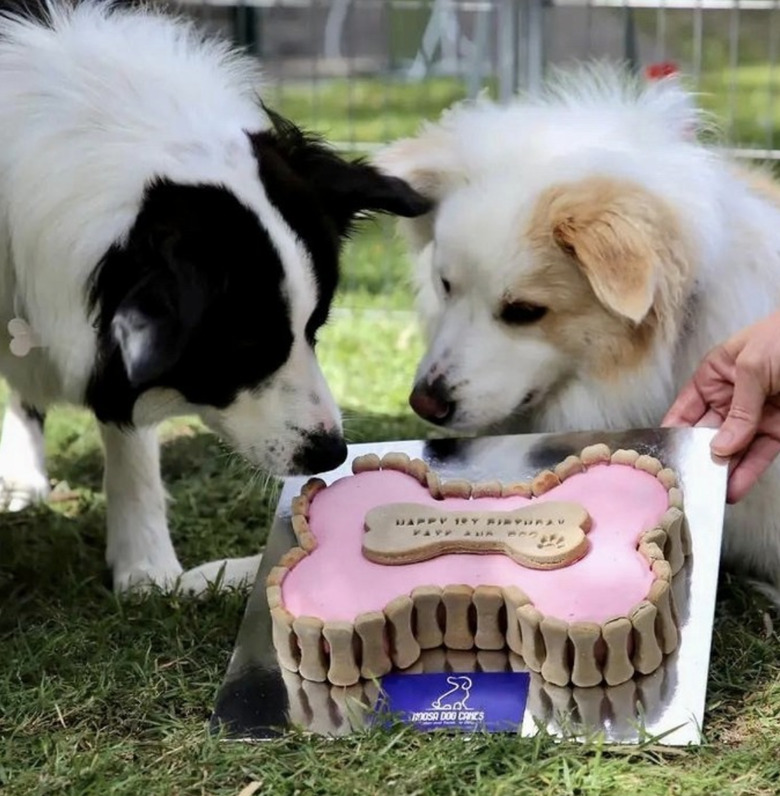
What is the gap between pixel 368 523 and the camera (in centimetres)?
194

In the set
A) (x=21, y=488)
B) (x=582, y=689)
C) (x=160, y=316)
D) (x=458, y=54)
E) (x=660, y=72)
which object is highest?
(x=660, y=72)

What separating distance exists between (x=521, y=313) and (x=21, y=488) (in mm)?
1226

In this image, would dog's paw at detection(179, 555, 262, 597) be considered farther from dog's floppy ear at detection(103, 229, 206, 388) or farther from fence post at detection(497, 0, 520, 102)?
fence post at detection(497, 0, 520, 102)

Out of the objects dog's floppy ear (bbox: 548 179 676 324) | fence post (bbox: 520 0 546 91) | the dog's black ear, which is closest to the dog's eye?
dog's floppy ear (bbox: 548 179 676 324)

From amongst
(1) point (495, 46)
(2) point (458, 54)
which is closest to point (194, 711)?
(1) point (495, 46)

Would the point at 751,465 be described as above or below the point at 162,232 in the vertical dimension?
below

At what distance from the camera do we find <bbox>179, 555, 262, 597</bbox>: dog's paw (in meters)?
2.28

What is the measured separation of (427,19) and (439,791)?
492 cm

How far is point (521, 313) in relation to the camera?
2.28 meters

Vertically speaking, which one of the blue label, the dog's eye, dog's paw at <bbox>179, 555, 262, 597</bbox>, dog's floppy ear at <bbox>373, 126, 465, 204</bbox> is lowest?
dog's paw at <bbox>179, 555, 262, 597</bbox>

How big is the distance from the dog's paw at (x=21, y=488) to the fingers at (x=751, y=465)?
1.51m

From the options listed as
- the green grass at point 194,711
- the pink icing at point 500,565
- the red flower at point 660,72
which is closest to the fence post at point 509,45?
the red flower at point 660,72

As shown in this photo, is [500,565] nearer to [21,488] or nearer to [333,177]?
[333,177]

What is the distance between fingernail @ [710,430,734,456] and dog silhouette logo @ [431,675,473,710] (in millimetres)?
580
